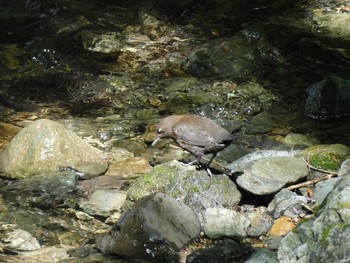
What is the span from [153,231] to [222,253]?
0.69 meters

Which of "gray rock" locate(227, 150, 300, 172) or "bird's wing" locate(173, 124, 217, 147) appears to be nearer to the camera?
"bird's wing" locate(173, 124, 217, 147)

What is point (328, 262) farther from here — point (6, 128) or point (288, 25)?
point (288, 25)

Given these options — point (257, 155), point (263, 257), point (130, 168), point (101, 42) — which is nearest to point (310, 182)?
point (257, 155)

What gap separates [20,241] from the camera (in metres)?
5.43

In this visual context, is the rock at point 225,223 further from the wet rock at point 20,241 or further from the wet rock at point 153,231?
the wet rock at point 20,241

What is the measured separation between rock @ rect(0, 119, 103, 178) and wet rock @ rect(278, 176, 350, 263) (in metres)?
3.36

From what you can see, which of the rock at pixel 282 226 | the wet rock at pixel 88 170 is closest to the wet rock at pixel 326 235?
the rock at pixel 282 226

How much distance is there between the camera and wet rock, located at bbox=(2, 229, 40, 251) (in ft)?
17.6

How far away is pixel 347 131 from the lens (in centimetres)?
808

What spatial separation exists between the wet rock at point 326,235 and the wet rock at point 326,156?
6.01 ft

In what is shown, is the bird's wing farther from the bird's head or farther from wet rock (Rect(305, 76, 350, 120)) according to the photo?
wet rock (Rect(305, 76, 350, 120))

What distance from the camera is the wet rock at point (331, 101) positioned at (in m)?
8.49

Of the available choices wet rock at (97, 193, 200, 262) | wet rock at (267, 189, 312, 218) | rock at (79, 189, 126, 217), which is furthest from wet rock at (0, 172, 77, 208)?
wet rock at (267, 189, 312, 218)

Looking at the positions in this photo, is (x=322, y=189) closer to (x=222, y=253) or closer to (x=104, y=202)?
(x=222, y=253)
